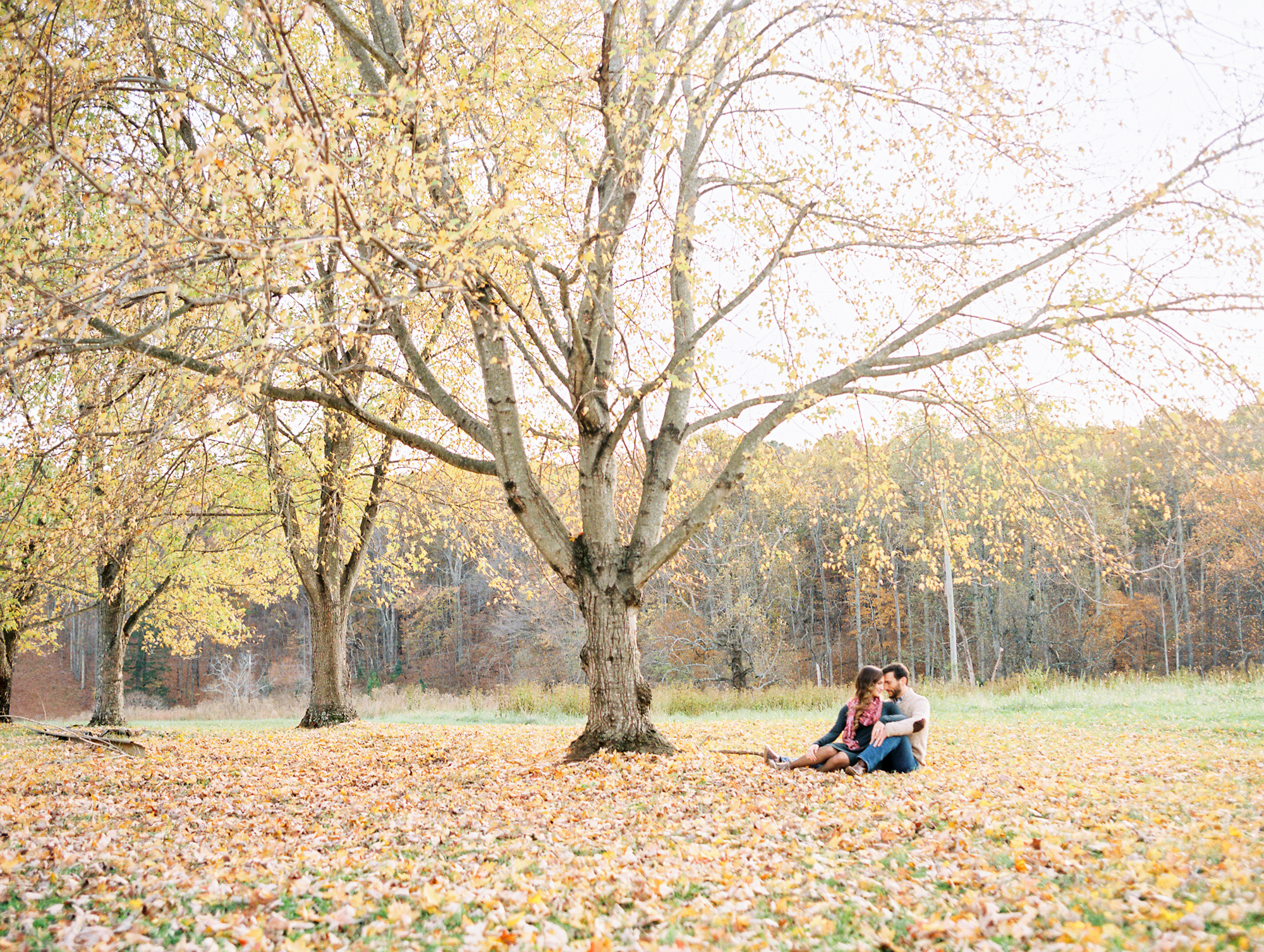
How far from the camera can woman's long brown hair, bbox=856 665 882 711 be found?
6152mm

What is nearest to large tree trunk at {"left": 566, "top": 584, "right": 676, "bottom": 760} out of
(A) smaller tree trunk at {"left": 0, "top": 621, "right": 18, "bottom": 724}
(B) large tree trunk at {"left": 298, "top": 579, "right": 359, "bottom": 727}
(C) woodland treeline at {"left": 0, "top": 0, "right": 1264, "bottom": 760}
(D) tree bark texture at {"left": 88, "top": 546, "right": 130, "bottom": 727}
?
(C) woodland treeline at {"left": 0, "top": 0, "right": 1264, "bottom": 760}

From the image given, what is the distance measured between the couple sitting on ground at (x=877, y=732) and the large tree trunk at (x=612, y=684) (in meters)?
1.44

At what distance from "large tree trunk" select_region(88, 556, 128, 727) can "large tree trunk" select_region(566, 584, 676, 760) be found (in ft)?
35.1

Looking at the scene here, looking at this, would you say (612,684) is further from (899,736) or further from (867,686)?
(899,736)

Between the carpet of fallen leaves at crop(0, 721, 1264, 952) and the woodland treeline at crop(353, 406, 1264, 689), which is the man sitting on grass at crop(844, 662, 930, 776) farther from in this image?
the woodland treeline at crop(353, 406, 1264, 689)

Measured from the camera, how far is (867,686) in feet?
20.5

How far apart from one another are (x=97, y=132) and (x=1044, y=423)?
956 cm

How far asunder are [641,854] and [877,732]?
2.78 m

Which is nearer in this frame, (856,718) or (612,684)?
(856,718)

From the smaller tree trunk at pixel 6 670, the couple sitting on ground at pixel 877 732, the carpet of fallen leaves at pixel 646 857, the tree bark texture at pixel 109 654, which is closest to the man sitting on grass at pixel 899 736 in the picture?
the couple sitting on ground at pixel 877 732

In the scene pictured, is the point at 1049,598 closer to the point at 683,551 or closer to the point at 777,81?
the point at 683,551

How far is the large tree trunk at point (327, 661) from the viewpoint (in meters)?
12.7

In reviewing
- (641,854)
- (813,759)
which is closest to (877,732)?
(813,759)

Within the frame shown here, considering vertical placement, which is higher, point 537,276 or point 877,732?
point 537,276
